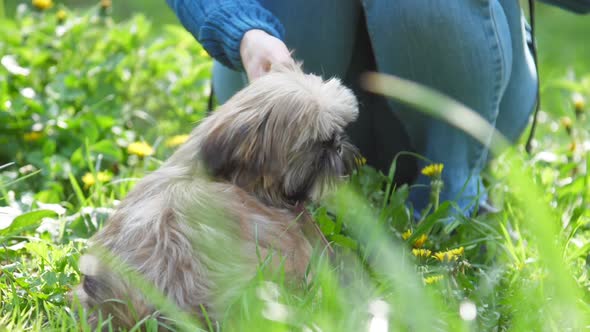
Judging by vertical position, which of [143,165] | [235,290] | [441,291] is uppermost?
[235,290]

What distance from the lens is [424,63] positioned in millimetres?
2488

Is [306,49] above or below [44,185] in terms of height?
above

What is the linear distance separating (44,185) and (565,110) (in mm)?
2485

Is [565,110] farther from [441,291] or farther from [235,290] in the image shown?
[235,290]

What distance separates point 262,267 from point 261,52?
2.18ft

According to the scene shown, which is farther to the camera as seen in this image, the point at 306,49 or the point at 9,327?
the point at 306,49

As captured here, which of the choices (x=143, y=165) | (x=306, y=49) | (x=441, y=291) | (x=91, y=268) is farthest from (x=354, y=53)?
(x=91, y=268)

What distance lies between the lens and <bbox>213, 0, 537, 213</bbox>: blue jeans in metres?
2.40

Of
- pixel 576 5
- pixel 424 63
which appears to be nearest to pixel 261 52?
pixel 424 63

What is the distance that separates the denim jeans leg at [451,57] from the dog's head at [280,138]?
48 centimetres

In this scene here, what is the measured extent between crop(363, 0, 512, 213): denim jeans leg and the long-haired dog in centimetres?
45

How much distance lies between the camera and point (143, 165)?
3088 mm

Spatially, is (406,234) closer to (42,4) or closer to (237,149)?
(237,149)

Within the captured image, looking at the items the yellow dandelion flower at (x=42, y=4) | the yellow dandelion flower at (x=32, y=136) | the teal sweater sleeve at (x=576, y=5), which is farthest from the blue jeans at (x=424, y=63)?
the yellow dandelion flower at (x=42, y=4)
